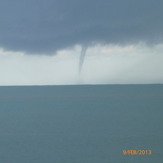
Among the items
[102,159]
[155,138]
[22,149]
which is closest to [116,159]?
[102,159]

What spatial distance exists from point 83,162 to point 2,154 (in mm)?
1952

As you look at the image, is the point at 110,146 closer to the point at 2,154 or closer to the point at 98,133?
the point at 98,133

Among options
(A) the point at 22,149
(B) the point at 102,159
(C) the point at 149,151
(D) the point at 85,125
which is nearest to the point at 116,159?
(B) the point at 102,159

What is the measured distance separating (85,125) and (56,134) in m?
1.49

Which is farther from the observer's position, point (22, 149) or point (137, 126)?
point (137, 126)

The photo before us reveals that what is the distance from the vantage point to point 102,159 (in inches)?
271

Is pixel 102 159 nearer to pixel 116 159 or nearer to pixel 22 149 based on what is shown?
pixel 116 159

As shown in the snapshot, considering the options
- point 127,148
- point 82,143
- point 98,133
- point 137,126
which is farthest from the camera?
point 137,126

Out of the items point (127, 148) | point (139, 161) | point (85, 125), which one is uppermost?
point (85, 125)

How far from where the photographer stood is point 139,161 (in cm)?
677

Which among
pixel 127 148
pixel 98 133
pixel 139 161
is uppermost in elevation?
pixel 98 133

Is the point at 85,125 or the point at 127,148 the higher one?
the point at 85,125

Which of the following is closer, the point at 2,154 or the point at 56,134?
the point at 2,154

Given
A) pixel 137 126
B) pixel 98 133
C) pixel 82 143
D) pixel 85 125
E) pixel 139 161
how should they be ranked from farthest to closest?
pixel 85 125, pixel 137 126, pixel 98 133, pixel 82 143, pixel 139 161
